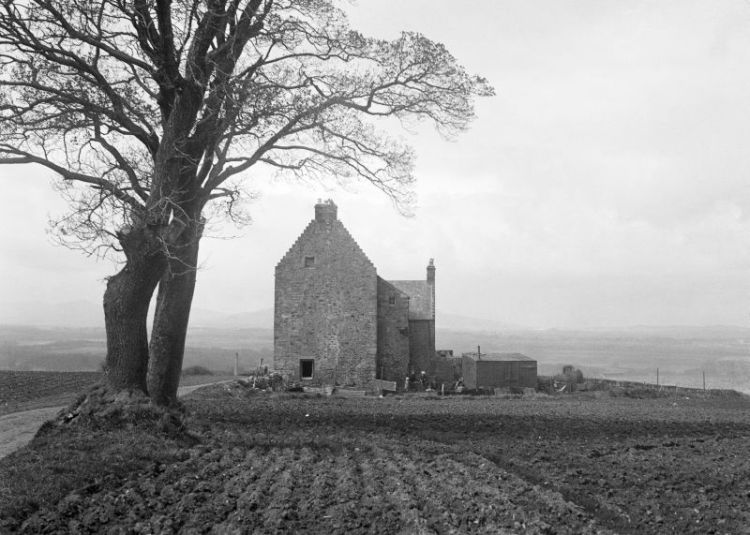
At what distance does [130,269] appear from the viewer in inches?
558

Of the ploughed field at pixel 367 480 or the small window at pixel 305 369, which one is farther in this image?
the small window at pixel 305 369

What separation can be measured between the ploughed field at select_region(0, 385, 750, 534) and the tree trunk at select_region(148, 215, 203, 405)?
1397 mm

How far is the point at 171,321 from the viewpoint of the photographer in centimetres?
1611

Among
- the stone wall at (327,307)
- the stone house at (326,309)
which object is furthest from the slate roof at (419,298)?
the stone wall at (327,307)

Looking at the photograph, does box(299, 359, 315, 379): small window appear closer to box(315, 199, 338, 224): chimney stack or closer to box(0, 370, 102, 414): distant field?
box(315, 199, 338, 224): chimney stack

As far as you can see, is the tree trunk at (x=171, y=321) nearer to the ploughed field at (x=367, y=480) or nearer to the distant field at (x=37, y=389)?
the ploughed field at (x=367, y=480)

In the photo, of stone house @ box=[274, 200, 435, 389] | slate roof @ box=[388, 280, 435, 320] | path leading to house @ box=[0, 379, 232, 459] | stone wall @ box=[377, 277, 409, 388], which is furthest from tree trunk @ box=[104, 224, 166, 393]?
slate roof @ box=[388, 280, 435, 320]

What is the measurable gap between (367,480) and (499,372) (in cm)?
2845

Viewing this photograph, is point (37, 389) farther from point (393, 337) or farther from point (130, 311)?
point (393, 337)

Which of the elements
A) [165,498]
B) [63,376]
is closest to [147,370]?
[165,498]

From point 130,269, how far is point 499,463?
911 centimetres

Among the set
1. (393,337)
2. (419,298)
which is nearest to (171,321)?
(393,337)

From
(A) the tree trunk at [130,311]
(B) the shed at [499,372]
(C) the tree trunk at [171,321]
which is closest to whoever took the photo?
(A) the tree trunk at [130,311]

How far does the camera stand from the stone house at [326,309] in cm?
3484
